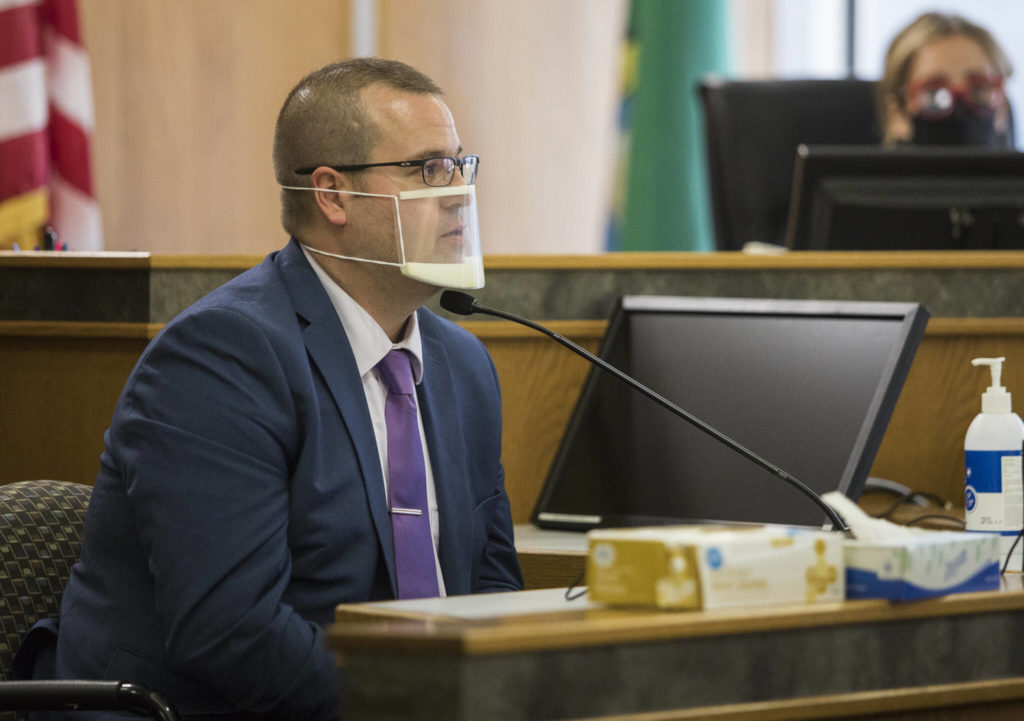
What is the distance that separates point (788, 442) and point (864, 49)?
3.44 metres

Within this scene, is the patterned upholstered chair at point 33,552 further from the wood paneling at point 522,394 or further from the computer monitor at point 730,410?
the computer monitor at point 730,410

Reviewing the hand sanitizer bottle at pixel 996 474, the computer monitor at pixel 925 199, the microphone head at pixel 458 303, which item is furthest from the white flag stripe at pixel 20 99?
the hand sanitizer bottle at pixel 996 474

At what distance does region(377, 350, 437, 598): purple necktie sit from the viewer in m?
1.53

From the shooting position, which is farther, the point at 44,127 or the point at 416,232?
the point at 44,127

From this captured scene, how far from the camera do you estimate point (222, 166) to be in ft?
12.2

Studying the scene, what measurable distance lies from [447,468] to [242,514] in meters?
0.33

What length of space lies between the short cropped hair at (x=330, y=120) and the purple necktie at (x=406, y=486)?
0.79 feet

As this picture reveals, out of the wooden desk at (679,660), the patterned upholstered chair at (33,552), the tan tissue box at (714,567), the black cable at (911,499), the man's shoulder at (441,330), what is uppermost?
the man's shoulder at (441,330)

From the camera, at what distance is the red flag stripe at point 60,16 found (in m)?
3.22

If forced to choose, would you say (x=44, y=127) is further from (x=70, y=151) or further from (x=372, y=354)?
(x=372, y=354)

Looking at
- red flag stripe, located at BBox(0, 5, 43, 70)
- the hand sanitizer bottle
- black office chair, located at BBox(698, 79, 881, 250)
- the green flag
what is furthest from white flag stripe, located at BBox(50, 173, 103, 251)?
the hand sanitizer bottle

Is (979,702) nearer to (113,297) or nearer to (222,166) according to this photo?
(113,297)

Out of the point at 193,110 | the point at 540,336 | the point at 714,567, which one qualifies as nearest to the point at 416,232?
the point at 540,336

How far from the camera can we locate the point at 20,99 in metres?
3.10
